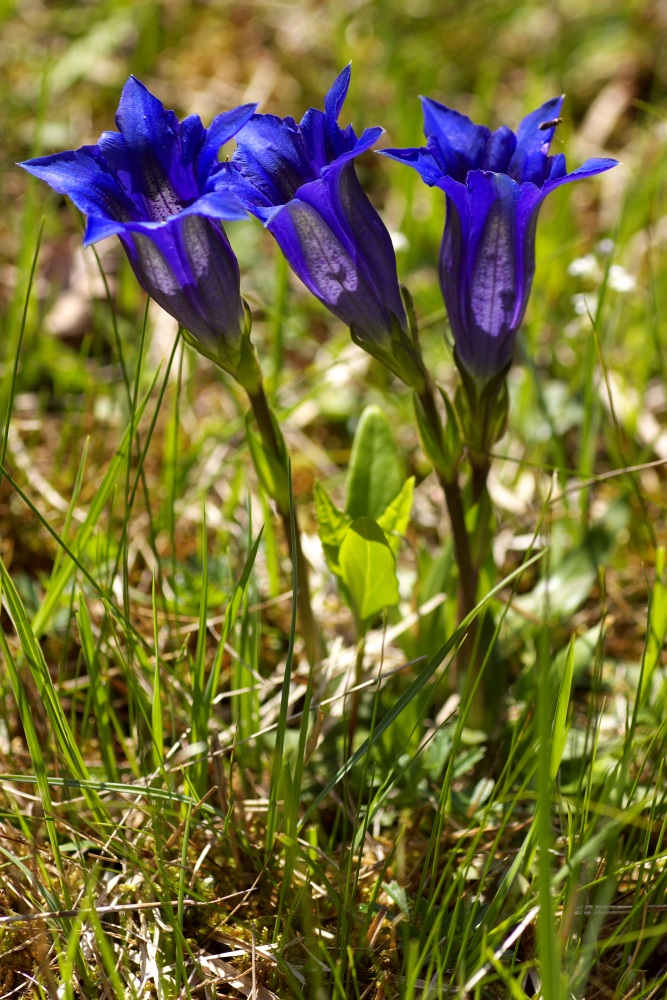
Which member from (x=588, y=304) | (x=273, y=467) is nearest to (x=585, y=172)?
(x=273, y=467)

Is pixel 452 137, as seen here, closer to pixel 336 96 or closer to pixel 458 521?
pixel 336 96

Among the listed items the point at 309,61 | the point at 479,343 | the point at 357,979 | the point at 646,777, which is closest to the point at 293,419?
the point at 479,343

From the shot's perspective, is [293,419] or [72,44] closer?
[293,419]

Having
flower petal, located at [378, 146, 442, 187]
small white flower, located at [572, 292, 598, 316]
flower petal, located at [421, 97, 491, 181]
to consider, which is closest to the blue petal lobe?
flower petal, located at [378, 146, 442, 187]

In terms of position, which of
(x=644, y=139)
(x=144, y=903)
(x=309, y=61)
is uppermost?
(x=309, y=61)

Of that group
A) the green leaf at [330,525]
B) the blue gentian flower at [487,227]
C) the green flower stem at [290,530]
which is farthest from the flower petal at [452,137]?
the green leaf at [330,525]

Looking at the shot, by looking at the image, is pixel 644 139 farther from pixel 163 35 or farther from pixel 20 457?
pixel 20 457

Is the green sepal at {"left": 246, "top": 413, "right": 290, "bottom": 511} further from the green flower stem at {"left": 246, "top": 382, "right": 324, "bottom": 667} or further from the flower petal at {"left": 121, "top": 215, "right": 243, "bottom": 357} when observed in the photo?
the flower petal at {"left": 121, "top": 215, "right": 243, "bottom": 357}
